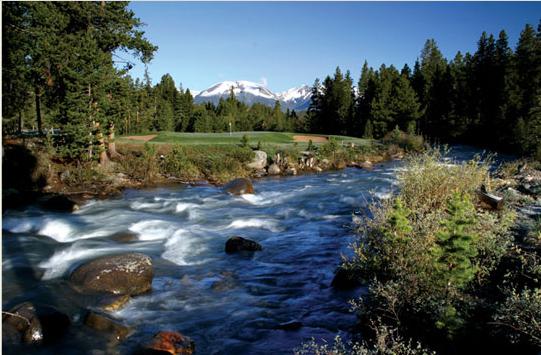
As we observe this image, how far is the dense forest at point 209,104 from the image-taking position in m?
22.5

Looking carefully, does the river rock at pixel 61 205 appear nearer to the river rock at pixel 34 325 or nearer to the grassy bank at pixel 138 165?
the grassy bank at pixel 138 165

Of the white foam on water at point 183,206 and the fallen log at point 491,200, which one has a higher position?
the fallen log at point 491,200

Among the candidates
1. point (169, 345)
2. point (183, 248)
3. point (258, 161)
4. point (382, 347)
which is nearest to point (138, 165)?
point (258, 161)

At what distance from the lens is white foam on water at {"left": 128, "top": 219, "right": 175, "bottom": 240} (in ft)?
46.6

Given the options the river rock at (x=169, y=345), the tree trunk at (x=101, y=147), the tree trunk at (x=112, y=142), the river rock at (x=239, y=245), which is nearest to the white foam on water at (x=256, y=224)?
the river rock at (x=239, y=245)

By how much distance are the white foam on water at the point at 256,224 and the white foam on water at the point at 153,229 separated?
228 centimetres

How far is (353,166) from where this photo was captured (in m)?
34.7

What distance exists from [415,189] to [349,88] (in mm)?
68686

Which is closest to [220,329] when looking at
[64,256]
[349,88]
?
[64,256]

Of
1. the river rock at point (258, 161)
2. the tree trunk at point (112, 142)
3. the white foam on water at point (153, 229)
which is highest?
the tree trunk at point (112, 142)

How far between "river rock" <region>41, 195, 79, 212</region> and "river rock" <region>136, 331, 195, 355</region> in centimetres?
1237

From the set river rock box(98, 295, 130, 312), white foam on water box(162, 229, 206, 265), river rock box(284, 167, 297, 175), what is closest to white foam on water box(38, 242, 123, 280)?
white foam on water box(162, 229, 206, 265)

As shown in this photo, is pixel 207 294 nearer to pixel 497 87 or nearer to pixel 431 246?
pixel 431 246

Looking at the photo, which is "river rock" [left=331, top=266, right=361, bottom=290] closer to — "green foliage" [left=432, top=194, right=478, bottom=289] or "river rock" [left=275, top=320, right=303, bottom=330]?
"river rock" [left=275, top=320, right=303, bottom=330]
